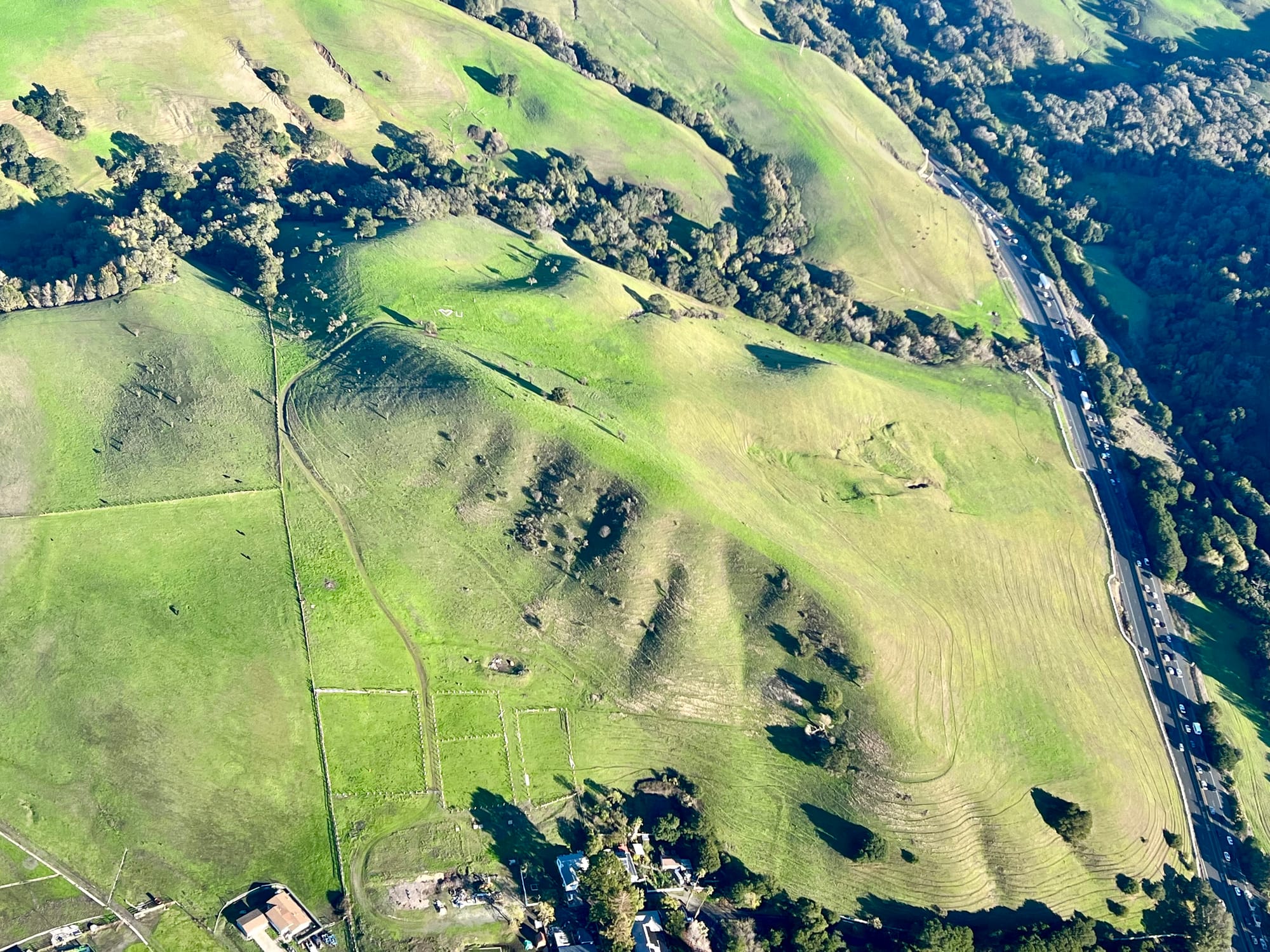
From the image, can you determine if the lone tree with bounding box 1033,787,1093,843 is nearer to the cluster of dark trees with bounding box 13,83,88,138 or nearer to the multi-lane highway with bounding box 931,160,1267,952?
the multi-lane highway with bounding box 931,160,1267,952

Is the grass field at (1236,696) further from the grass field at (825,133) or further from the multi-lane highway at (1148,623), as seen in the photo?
the grass field at (825,133)

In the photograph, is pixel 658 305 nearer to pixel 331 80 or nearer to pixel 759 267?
pixel 759 267

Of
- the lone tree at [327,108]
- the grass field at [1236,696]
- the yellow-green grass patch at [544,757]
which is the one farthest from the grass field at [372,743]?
the lone tree at [327,108]

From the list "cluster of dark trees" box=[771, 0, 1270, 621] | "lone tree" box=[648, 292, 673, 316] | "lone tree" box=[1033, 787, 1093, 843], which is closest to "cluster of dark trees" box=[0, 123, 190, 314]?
"lone tree" box=[648, 292, 673, 316]

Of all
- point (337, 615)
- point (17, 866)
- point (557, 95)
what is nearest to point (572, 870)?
point (337, 615)

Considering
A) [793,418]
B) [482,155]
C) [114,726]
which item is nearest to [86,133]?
[482,155]
